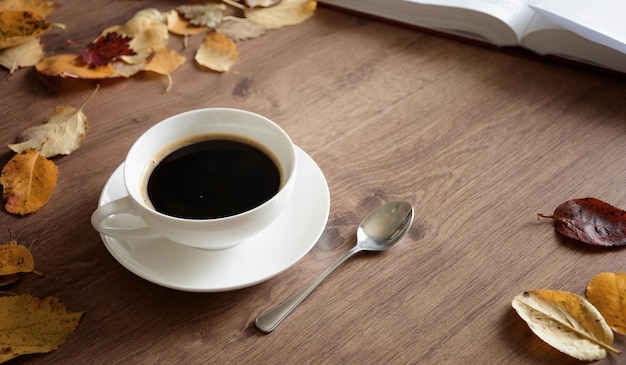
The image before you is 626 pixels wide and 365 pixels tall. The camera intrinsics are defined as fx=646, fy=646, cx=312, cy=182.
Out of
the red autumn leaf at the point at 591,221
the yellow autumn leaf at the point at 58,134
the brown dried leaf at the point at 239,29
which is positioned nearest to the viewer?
the red autumn leaf at the point at 591,221

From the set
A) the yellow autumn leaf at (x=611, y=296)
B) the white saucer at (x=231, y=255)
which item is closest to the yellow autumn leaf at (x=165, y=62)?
the white saucer at (x=231, y=255)

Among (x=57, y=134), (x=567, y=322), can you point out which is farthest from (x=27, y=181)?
(x=567, y=322)

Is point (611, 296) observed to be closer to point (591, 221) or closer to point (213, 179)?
point (591, 221)

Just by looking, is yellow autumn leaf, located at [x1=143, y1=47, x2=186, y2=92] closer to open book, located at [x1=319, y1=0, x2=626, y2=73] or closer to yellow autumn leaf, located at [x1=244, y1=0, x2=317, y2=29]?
yellow autumn leaf, located at [x1=244, y1=0, x2=317, y2=29]

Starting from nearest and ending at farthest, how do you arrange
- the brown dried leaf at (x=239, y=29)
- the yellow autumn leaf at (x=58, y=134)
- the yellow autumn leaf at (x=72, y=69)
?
the yellow autumn leaf at (x=58, y=134), the yellow autumn leaf at (x=72, y=69), the brown dried leaf at (x=239, y=29)

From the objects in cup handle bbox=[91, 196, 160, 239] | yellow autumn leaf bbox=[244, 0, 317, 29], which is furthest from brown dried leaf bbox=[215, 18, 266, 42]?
cup handle bbox=[91, 196, 160, 239]

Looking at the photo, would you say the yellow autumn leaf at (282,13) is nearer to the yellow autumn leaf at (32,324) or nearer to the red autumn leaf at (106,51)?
the red autumn leaf at (106,51)

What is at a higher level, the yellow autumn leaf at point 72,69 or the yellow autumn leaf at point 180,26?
the yellow autumn leaf at point 180,26

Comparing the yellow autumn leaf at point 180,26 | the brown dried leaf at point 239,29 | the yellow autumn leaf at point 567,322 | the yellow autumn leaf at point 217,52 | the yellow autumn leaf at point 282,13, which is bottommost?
the yellow autumn leaf at point 180,26
